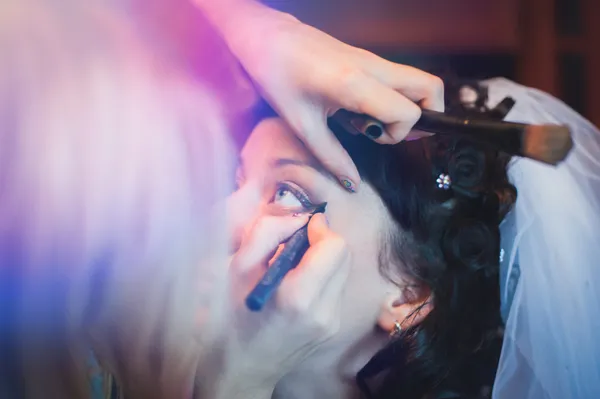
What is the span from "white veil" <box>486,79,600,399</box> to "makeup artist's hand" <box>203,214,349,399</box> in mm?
175

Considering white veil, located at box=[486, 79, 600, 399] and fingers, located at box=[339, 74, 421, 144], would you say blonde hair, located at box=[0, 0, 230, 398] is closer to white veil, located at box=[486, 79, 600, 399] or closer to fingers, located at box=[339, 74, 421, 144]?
fingers, located at box=[339, 74, 421, 144]

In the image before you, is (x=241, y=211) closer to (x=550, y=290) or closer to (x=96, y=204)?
(x=96, y=204)

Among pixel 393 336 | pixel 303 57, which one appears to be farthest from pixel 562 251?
pixel 303 57

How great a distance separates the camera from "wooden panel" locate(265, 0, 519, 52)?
1.83 feet

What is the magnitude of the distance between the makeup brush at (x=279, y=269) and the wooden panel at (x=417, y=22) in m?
0.21

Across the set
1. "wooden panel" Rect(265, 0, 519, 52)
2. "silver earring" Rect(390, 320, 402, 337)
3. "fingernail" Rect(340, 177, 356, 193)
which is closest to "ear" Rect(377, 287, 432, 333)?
"silver earring" Rect(390, 320, 402, 337)

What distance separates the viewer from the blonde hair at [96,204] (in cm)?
43

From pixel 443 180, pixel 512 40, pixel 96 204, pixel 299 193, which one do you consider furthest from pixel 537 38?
pixel 96 204

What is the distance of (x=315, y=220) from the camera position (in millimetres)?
464

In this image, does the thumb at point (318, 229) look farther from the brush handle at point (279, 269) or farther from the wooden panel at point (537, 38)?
the wooden panel at point (537, 38)

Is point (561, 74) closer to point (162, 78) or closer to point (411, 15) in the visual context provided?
point (411, 15)

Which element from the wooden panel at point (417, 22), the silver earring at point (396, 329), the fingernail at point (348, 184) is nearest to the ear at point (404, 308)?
the silver earring at point (396, 329)

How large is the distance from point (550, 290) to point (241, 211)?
0.28m

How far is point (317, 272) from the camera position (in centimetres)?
42
